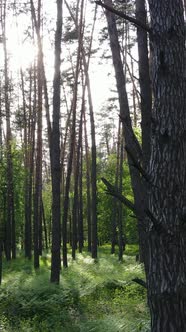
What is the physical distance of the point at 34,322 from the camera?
26.5 feet

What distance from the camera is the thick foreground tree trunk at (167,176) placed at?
106 inches

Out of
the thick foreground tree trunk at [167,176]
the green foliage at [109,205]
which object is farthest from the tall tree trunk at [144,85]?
the green foliage at [109,205]

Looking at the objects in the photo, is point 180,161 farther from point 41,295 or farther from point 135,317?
point 41,295

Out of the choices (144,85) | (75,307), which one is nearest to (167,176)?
(144,85)

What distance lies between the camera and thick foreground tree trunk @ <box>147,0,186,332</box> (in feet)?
8.84

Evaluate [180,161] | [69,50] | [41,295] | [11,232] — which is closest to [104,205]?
[11,232]

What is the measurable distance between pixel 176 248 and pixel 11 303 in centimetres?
796

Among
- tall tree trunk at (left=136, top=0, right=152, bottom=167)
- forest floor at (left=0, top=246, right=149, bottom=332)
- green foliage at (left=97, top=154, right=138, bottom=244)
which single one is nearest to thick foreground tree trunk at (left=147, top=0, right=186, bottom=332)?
tall tree trunk at (left=136, top=0, right=152, bottom=167)

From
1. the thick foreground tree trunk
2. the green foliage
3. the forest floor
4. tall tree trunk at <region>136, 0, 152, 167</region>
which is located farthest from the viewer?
the green foliage

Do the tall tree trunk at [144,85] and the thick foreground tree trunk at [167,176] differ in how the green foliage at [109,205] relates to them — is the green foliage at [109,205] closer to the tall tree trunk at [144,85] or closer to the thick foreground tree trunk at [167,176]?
the tall tree trunk at [144,85]

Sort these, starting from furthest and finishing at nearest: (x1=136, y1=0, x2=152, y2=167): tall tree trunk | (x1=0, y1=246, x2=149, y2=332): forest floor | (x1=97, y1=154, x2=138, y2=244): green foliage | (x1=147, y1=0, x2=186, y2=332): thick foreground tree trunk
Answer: (x1=97, y1=154, x2=138, y2=244): green foliage
(x1=0, y1=246, x2=149, y2=332): forest floor
(x1=136, y1=0, x2=152, y2=167): tall tree trunk
(x1=147, y1=0, x2=186, y2=332): thick foreground tree trunk

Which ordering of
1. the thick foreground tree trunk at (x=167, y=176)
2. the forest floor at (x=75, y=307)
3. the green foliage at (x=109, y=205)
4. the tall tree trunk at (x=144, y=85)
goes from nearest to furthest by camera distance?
the thick foreground tree trunk at (x=167, y=176) < the tall tree trunk at (x=144, y=85) < the forest floor at (x=75, y=307) < the green foliage at (x=109, y=205)

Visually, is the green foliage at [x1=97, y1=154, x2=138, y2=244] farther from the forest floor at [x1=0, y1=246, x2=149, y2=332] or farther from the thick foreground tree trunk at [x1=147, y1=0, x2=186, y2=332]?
the thick foreground tree trunk at [x1=147, y1=0, x2=186, y2=332]

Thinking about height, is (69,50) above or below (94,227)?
above
